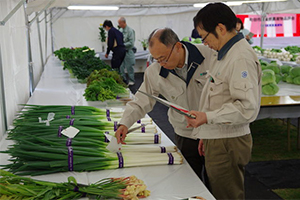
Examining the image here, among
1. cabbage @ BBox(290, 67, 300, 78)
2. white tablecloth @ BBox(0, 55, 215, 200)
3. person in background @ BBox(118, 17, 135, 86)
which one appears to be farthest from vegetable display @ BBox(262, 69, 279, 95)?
person in background @ BBox(118, 17, 135, 86)

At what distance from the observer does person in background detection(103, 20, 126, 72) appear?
27.2ft

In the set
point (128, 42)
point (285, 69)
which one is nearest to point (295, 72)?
point (285, 69)

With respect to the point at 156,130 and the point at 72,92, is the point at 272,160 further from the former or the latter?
the point at 72,92

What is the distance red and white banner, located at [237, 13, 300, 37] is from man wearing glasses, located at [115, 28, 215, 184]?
384 inches

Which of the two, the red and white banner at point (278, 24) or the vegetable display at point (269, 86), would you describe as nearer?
the vegetable display at point (269, 86)

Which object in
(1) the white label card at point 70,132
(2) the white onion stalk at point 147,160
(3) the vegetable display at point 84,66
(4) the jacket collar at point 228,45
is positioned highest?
(4) the jacket collar at point 228,45

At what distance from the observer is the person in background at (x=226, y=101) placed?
5.88ft

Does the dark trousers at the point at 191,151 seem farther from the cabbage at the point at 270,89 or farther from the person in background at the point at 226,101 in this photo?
the cabbage at the point at 270,89

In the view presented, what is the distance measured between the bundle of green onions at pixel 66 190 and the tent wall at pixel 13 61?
3.87ft

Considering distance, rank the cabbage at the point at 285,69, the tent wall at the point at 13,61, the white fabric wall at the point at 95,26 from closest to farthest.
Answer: the tent wall at the point at 13,61 → the cabbage at the point at 285,69 → the white fabric wall at the point at 95,26

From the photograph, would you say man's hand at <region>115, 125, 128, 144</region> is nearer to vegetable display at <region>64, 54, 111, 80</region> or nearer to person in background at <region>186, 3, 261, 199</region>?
person in background at <region>186, 3, 261, 199</region>

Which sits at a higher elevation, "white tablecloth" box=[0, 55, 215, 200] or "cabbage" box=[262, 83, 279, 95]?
"cabbage" box=[262, 83, 279, 95]

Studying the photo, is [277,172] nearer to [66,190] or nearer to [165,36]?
[165,36]

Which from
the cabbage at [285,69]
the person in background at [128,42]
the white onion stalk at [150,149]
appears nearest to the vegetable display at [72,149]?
the white onion stalk at [150,149]
